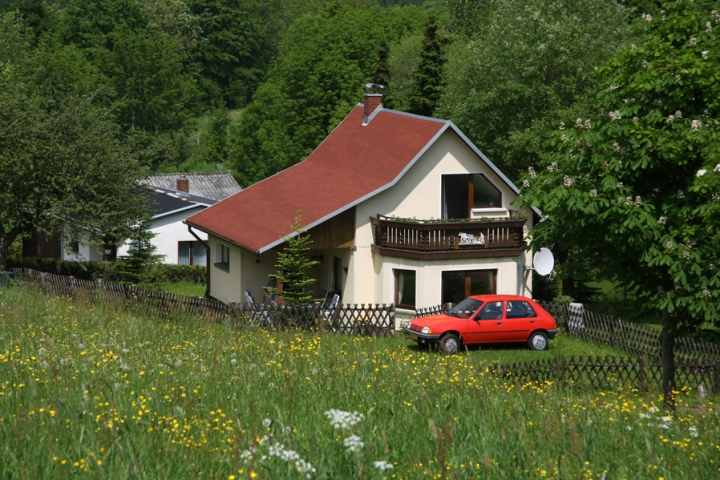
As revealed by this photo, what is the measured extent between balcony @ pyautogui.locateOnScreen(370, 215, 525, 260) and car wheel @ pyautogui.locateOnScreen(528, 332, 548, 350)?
4350 millimetres

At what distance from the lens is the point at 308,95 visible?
2466 inches

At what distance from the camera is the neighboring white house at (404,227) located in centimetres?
2806

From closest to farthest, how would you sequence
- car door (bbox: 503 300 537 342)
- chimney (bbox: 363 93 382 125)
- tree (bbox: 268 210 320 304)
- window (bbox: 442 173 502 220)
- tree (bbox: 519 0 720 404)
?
tree (bbox: 519 0 720 404) → car door (bbox: 503 300 537 342) → tree (bbox: 268 210 320 304) → window (bbox: 442 173 502 220) → chimney (bbox: 363 93 382 125)

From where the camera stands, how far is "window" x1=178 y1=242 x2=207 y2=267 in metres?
41.8

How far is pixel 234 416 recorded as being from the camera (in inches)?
372

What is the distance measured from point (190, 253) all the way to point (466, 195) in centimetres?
1641

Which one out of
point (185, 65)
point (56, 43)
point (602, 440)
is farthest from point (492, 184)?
point (185, 65)

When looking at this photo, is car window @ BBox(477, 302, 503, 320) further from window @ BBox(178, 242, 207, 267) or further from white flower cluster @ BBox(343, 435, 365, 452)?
window @ BBox(178, 242, 207, 267)

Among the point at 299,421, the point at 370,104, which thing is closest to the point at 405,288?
the point at 370,104

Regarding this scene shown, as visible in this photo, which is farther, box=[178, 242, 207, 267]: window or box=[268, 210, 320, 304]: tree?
box=[178, 242, 207, 267]: window

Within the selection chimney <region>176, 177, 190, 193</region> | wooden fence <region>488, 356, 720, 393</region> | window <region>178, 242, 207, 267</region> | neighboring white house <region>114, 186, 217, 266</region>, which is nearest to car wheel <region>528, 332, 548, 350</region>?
wooden fence <region>488, 356, 720, 393</region>

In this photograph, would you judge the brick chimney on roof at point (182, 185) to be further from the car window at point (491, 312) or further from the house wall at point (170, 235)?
the car window at point (491, 312)

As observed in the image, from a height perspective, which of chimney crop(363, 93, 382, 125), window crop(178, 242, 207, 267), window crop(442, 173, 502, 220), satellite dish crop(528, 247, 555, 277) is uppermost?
chimney crop(363, 93, 382, 125)

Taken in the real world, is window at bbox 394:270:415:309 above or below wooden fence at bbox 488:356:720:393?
above
